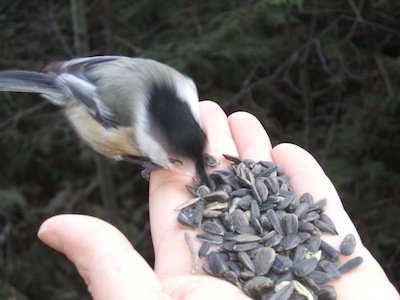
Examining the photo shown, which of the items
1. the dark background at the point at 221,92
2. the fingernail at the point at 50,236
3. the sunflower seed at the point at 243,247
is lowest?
the dark background at the point at 221,92

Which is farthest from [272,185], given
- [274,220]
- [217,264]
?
[217,264]

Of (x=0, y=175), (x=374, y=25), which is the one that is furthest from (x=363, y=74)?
(x=0, y=175)

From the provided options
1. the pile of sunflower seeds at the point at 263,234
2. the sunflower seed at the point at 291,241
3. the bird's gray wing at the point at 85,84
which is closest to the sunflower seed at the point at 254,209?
the pile of sunflower seeds at the point at 263,234

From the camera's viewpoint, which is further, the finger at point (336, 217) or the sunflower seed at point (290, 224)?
the sunflower seed at point (290, 224)

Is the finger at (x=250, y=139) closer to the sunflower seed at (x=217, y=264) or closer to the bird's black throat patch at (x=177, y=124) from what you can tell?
the bird's black throat patch at (x=177, y=124)

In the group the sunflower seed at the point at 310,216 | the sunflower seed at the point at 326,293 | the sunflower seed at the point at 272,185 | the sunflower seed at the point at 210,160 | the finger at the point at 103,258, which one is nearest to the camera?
the finger at the point at 103,258

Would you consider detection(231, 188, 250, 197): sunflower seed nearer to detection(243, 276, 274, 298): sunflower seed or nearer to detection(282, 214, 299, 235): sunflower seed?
detection(282, 214, 299, 235): sunflower seed

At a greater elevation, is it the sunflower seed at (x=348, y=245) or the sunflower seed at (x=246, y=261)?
the sunflower seed at (x=348, y=245)

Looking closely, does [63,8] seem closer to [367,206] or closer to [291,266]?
[367,206]
